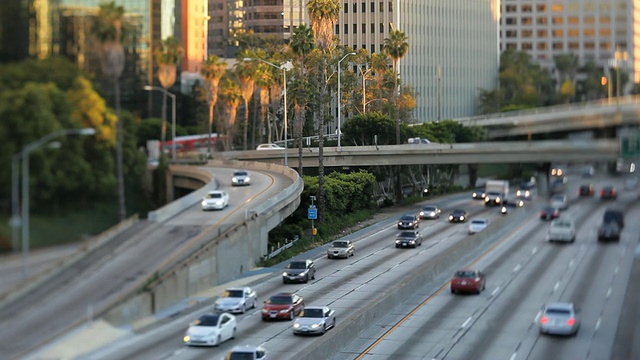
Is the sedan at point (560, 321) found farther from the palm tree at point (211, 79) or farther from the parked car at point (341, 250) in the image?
the palm tree at point (211, 79)

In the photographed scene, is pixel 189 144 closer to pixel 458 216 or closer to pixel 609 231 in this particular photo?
pixel 609 231

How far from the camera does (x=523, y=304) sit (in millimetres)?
63500

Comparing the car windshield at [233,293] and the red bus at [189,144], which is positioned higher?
the red bus at [189,144]

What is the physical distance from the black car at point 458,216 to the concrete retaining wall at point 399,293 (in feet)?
11.8

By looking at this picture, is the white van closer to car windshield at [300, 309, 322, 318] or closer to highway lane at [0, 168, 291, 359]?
car windshield at [300, 309, 322, 318]

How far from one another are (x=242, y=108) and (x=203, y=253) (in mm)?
26157

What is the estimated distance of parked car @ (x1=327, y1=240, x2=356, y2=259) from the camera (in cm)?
7138

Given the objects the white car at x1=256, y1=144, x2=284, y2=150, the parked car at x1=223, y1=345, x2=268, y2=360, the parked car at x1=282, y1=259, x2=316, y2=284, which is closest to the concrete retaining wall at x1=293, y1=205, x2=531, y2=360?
the parked car at x1=223, y1=345, x2=268, y2=360

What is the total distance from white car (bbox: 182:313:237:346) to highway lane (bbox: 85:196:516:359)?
0.38 m

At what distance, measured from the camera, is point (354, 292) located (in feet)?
207

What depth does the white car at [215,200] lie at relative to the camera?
5386cm

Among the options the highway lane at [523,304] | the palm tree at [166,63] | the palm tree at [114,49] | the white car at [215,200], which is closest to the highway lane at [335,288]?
the highway lane at [523,304]

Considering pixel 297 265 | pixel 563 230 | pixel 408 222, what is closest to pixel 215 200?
pixel 297 265

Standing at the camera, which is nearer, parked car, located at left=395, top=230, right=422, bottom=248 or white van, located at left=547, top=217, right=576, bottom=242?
parked car, located at left=395, top=230, right=422, bottom=248
